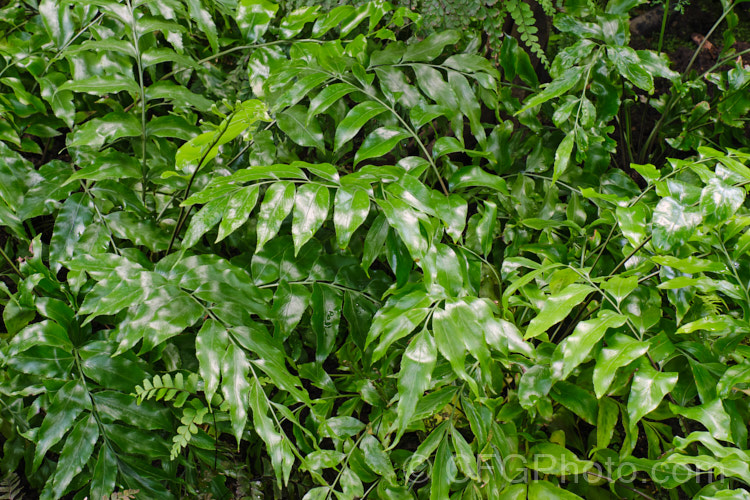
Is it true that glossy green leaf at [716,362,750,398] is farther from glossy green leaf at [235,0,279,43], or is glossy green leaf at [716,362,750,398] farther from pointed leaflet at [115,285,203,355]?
glossy green leaf at [235,0,279,43]

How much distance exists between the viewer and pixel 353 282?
1.32 m

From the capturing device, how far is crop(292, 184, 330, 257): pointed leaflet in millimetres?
995

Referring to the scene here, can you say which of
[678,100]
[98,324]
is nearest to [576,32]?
[678,100]

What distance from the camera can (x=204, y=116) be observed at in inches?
64.5

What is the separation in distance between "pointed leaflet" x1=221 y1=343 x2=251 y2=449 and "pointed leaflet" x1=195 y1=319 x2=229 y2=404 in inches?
0.5

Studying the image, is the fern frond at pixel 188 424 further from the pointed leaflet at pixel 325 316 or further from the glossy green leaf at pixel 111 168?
the glossy green leaf at pixel 111 168

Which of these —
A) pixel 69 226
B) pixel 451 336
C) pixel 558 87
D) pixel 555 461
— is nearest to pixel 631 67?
pixel 558 87

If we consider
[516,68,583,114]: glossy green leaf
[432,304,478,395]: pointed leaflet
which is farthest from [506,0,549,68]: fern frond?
[432,304,478,395]: pointed leaflet

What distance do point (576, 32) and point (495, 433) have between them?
1.09 meters

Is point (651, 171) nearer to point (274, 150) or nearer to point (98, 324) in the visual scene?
point (274, 150)

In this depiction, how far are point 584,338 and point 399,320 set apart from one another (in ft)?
1.12

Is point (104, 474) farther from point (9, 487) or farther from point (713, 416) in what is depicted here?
point (713, 416)

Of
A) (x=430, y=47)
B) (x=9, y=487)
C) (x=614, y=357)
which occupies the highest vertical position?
(x=430, y=47)

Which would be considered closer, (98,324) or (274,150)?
(274,150)
